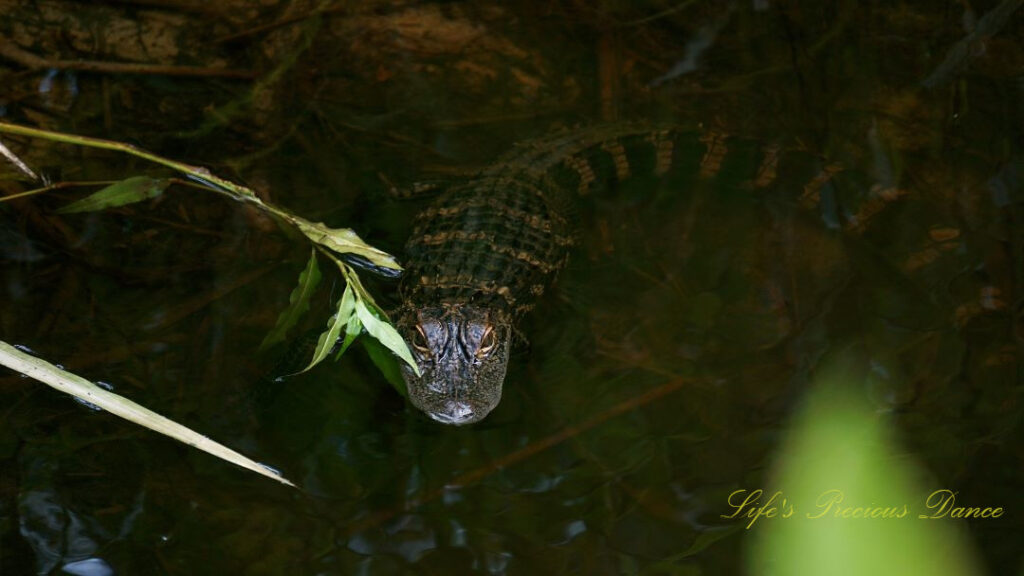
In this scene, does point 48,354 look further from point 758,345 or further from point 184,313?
point 758,345

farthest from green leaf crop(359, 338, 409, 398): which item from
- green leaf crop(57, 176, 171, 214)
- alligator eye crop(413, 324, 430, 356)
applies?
green leaf crop(57, 176, 171, 214)

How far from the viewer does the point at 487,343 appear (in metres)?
3.07

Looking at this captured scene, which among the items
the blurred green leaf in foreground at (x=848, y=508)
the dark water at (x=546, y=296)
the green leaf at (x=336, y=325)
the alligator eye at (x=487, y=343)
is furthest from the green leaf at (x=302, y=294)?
the blurred green leaf in foreground at (x=848, y=508)

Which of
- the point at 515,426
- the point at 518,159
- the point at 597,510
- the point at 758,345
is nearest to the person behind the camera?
the point at 597,510

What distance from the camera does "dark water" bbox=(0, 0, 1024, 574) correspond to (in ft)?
8.60

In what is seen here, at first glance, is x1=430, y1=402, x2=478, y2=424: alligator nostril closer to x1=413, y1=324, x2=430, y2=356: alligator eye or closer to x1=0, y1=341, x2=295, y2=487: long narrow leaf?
x1=413, y1=324, x2=430, y2=356: alligator eye

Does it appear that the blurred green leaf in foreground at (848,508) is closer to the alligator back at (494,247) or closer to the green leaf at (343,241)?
the alligator back at (494,247)

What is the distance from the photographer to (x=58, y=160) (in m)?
3.46

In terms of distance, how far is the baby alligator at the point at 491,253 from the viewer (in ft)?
9.78

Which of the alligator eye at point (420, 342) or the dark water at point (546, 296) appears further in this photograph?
the alligator eye at point (420, 342)

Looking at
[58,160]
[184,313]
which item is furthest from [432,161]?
[58,160]

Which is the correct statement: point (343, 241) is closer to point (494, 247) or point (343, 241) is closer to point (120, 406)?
point (120, 406)

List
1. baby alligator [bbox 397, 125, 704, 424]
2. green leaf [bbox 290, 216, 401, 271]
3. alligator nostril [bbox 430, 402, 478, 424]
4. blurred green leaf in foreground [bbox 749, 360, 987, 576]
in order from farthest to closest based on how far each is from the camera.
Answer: baby alligator [bbox 397, 125, 704, 424] < alligator nostril [bbox 430, 402, 478, 424] < blurred green leaf in foreground [bbox 749, 360, 987, 576] < green leaf [bbox 290, 216, 401, 271]

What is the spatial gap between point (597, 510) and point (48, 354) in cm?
198
